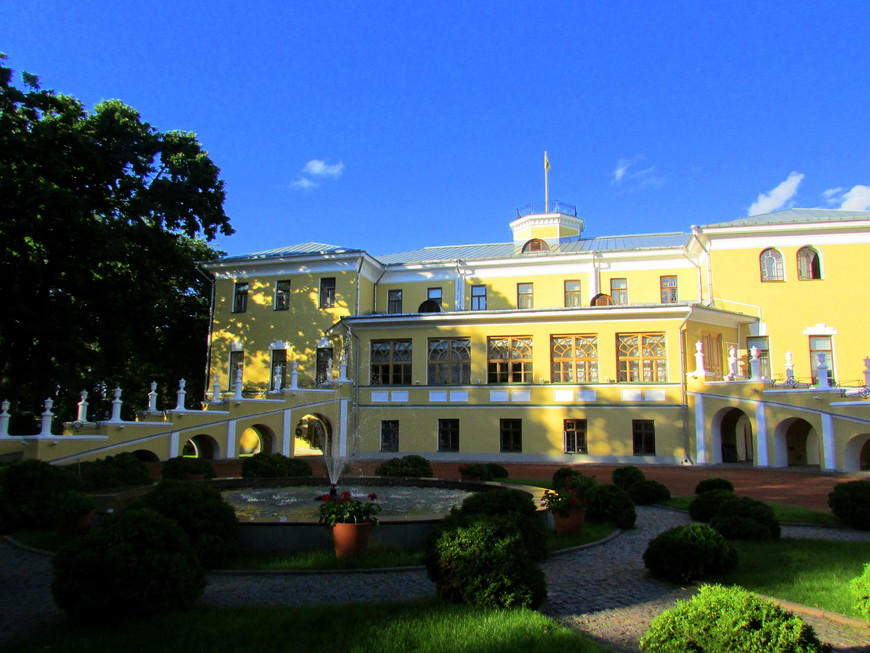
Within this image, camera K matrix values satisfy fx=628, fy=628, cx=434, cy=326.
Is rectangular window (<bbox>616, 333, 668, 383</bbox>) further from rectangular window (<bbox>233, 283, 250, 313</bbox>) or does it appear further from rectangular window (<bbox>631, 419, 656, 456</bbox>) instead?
rectangular window (<bbox>233, 283, 250, 313</bbox>)

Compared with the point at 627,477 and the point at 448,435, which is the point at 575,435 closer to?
the point at 448,435

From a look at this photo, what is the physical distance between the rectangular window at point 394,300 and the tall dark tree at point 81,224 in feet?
A: 34.0

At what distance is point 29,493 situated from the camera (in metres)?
11.4

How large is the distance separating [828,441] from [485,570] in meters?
19.7

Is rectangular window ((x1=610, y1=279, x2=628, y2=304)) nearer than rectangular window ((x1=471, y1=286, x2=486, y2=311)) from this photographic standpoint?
Yes

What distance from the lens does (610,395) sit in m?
26.3

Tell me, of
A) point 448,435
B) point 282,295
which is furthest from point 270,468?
point 282,295

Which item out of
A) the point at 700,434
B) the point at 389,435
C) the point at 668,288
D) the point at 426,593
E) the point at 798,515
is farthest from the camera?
the point at 668,288

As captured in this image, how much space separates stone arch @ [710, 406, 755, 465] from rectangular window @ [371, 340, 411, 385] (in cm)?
1366

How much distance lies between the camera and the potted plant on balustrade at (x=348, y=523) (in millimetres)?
8266

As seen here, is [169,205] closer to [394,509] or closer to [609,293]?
[394,509]

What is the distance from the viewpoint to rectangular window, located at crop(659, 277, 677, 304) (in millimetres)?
31172

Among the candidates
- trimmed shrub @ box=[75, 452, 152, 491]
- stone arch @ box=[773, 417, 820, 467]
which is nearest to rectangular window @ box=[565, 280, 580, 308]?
stone arch @ box=[773, 417, 820, 467]

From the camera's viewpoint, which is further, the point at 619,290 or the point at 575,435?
the point at 619,290
